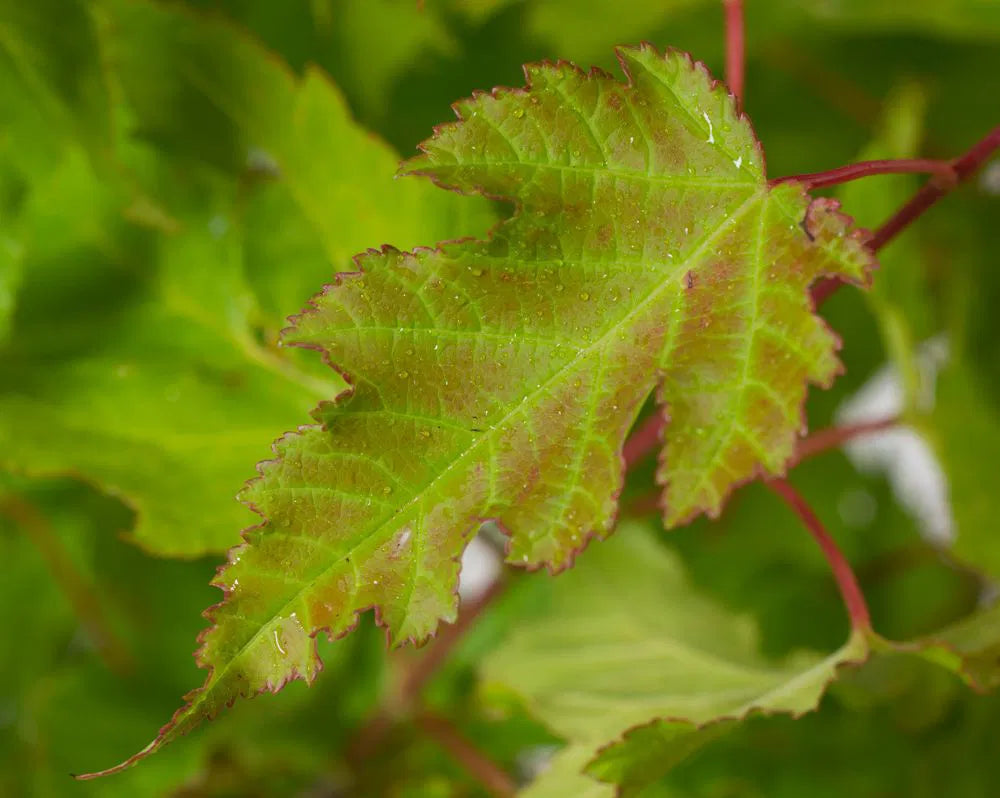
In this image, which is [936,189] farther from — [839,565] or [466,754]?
[466,754]

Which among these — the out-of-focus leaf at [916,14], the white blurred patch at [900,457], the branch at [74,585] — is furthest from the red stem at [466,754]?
the out-of-focus leaf at [916,14]

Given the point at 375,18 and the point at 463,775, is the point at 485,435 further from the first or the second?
the point at 463,775

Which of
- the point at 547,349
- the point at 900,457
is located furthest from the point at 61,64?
the point at 900,457

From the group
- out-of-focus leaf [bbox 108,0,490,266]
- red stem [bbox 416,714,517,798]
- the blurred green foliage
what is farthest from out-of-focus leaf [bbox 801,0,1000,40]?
red stem [bbox 416,714,517,798]

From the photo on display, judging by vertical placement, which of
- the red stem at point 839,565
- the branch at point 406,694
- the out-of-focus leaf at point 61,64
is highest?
the out-of-focus leaf at point 61,64

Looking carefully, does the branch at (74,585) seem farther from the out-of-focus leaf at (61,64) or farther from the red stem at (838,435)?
the red stem at (838,435)

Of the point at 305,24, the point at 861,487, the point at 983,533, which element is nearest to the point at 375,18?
the point at 305,24
